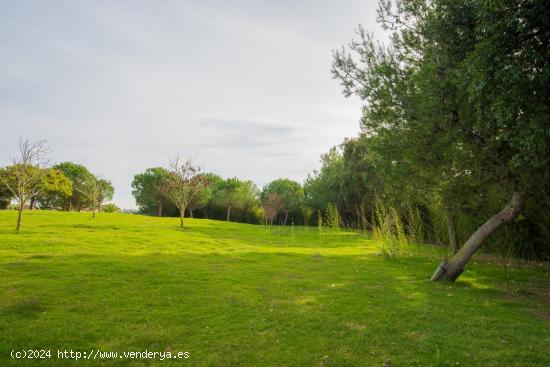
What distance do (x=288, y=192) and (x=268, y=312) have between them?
182ft

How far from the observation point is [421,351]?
521 cm

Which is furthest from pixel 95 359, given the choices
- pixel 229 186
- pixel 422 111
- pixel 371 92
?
pixel 229 186

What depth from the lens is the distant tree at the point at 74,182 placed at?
207 feet

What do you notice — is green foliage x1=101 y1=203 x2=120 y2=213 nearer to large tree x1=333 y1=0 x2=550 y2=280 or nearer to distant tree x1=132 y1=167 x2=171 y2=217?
distant tree x1=132 y1=167 x2=171 y2=217

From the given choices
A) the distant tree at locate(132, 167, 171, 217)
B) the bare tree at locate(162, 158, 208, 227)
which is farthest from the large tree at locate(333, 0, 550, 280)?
the distant tree at locate(132, 167, 171, 217)

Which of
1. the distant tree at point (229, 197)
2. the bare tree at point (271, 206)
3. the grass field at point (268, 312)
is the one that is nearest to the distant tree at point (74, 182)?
the distant tree at point (229, 197)

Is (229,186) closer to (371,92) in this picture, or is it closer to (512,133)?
(371,92)

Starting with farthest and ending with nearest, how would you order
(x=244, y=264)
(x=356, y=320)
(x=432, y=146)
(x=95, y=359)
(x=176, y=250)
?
1. (x=176, y=250)
2. (x=244, y=264)
3. (x=432, y=146)
4. (x=356, y=320)
5. (x=95, y=359)

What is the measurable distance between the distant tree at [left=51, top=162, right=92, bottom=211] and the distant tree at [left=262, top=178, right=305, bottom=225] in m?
34.3

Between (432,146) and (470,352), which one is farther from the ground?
(432,146)

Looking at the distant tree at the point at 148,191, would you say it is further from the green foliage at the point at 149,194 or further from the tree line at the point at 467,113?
the tree line at the point at 467,113

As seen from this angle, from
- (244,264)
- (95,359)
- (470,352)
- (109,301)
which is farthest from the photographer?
(244,264)

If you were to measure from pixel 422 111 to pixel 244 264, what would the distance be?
7858mm

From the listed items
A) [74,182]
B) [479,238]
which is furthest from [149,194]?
[479,238]
